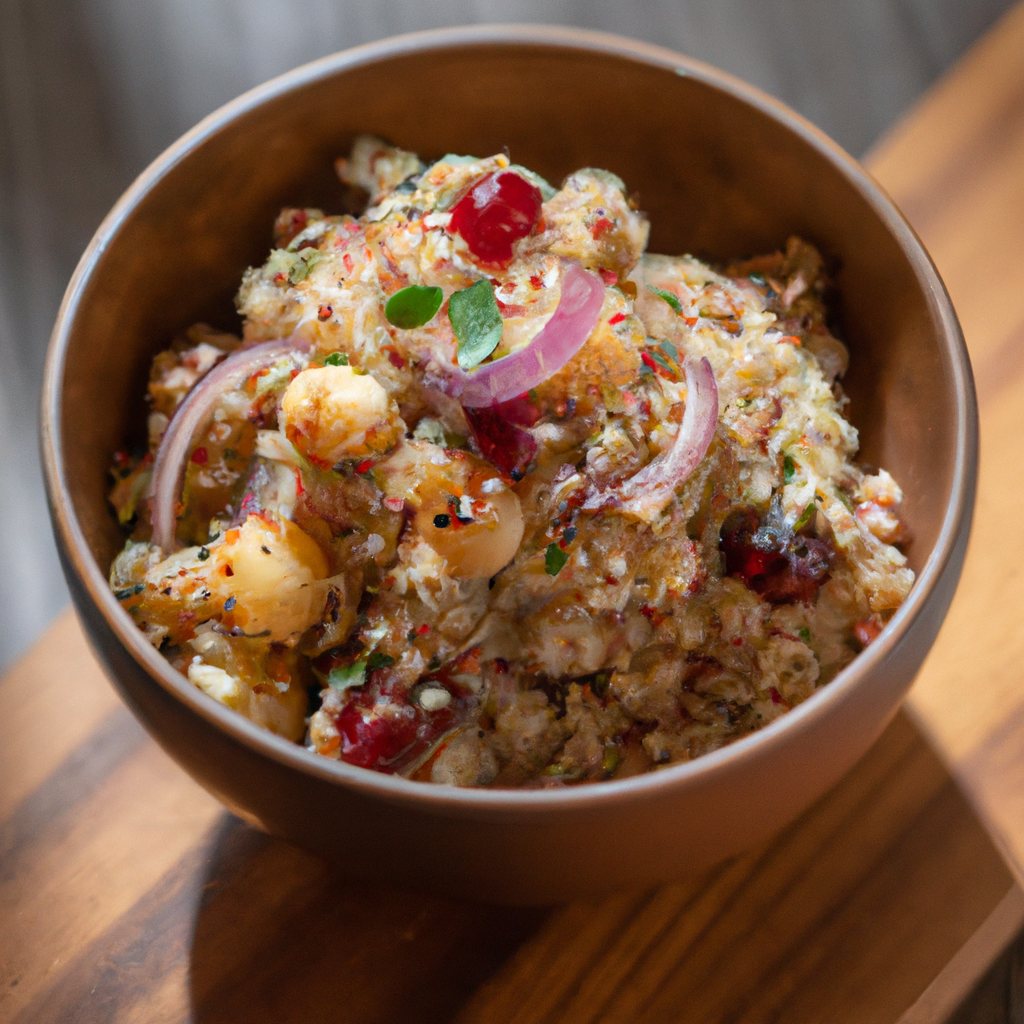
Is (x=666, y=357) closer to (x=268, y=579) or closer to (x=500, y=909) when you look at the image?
(x=268, y=579)

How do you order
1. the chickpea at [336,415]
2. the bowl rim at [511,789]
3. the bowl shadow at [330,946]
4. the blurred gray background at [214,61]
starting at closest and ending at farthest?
the bowl rim at [511,789], the chickpea at [336,415], the bowl shadow at [330,946], the blurred gray background at [214,61]

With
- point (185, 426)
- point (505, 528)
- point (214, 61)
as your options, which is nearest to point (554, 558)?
point (505, 528)

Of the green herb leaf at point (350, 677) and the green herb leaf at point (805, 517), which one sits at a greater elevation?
the green herb leaf at point (805, 517)

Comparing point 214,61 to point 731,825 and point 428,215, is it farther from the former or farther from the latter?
point 731,825

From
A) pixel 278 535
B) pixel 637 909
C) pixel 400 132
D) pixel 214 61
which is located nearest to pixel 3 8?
pixel 214 61

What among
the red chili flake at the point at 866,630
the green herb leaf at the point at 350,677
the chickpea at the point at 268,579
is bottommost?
Result: the green herb leaf at the point at 350,677

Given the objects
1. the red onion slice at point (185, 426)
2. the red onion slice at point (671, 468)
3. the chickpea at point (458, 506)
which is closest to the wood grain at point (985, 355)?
A: the red onion slice at point (671, 468)

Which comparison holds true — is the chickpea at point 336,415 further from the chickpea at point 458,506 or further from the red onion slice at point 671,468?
the red onion slice at point 671,468
